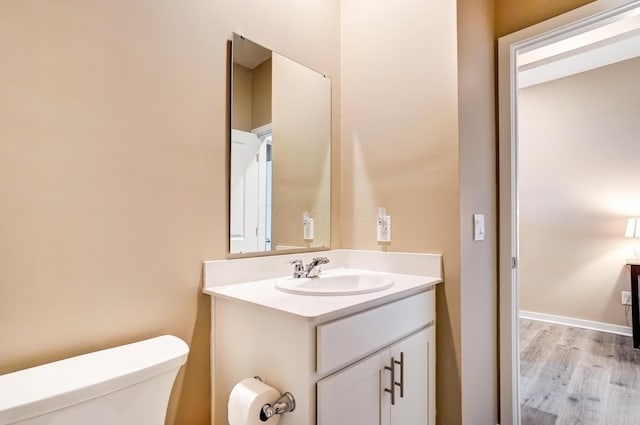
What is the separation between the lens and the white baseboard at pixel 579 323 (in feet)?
10.4

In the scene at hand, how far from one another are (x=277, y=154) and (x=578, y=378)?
256 centimetres

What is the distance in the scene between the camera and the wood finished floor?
74.1 inches

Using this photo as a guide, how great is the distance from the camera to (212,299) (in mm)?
1271

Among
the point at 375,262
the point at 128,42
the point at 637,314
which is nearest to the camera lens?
the point at 128,42

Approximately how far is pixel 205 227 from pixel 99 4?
2.54ft

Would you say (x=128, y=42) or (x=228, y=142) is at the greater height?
(x=128, y=42)

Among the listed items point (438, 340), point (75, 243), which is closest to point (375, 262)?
point (438, 340)

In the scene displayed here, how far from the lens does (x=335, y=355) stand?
972 millimetres

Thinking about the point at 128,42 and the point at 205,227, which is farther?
the point at 205,227

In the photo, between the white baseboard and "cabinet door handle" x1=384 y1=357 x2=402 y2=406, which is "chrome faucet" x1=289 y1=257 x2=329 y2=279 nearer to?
"cabinet door handle" x1=384 y1=357 x2=402 y2=406

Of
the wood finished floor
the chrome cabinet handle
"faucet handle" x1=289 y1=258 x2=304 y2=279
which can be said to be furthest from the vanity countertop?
the wood finished floor

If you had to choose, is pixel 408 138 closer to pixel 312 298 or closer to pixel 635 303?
pixel 312 298

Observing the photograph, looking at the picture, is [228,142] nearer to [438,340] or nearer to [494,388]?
[438,340]

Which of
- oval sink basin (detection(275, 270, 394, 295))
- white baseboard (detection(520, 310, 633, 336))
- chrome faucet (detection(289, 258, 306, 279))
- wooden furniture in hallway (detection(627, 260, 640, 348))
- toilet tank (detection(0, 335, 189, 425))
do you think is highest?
chrome faucet (detection(289, 258, 306, 279))
